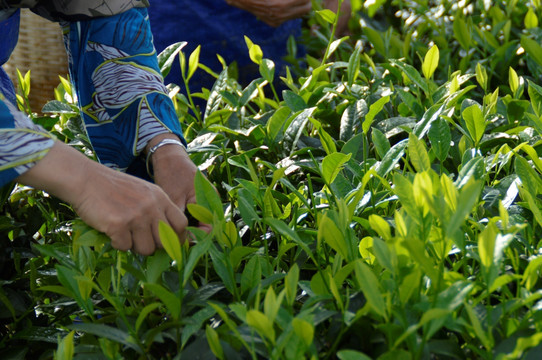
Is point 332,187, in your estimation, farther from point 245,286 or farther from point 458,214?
point 458,214

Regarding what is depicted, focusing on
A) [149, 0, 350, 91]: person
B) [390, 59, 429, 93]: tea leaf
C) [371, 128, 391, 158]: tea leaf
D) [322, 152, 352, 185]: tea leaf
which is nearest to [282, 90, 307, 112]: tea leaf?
[390, 59, 429, 93]: tea leaf

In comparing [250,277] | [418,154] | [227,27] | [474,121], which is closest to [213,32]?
[227,27]

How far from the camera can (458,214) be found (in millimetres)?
777

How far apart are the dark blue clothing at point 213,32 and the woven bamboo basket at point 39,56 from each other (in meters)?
0.48

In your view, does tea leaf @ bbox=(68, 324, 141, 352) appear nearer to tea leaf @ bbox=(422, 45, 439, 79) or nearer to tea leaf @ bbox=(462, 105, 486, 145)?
tea leaf @ bbox=(462, 105, 486, 145)

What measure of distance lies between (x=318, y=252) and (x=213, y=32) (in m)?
1.64

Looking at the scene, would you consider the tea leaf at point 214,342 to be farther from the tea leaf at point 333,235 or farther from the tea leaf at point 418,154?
→ the tea leaf at point 418,154

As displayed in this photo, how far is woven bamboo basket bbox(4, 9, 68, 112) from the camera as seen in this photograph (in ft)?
8.92

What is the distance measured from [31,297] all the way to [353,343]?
586 mm

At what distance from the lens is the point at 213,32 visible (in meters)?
2.51

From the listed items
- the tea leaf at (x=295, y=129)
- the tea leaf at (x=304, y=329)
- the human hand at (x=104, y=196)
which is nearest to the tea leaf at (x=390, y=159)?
the tea leaf at (x=295, y=129)

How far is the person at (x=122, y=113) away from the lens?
1.00 metres

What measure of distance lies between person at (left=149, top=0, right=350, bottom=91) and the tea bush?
787 mm

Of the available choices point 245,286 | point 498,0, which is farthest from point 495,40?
point 245,286
